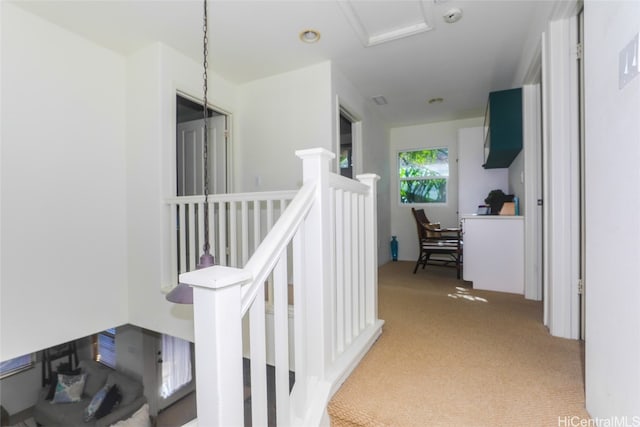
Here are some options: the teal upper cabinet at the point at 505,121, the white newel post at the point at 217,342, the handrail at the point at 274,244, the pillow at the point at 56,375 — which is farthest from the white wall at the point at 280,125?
the pillow at the point at 56,375

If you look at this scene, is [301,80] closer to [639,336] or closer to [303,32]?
[303,32]

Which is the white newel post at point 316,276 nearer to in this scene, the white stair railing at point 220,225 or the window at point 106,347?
the white stair railing at point 220,225

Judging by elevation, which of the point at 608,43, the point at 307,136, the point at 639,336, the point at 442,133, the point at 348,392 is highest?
the point at 442,133

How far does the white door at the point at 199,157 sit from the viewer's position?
3.40 m

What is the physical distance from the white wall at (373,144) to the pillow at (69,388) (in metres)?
3.87

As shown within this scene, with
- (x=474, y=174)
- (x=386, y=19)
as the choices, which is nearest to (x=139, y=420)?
(x=386, y=19)

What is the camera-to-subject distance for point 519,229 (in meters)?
2.84

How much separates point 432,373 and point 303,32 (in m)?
2.68

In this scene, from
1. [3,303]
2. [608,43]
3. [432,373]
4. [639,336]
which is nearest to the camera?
[639,336]

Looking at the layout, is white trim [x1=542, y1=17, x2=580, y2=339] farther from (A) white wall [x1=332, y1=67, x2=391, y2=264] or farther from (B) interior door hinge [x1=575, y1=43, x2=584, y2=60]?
(A) white wall [x1=332, y1=67, x2=391, y2=264]

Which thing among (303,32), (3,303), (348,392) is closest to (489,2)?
(303,32)

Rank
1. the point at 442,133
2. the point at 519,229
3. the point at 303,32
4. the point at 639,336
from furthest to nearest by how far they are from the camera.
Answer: the point at 442,133, the point at 519,229, the point at 303,32, the point at 639,336

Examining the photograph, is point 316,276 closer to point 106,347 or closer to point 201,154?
point 201,154

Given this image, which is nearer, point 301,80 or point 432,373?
point 432,373
